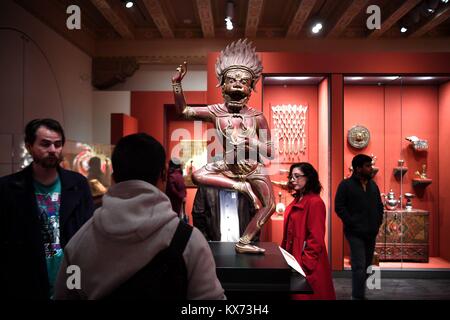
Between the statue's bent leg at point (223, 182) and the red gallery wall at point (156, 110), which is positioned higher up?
the red gallery wall at point (156, 110)

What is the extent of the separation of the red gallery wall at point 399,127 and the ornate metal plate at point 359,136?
0.06 metres

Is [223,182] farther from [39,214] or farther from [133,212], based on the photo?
[133,212]

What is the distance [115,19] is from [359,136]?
3803 millimetres

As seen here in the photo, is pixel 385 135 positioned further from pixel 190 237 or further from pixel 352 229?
pixel 190 237

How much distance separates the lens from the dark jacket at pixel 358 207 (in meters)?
3.73

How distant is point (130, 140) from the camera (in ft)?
3.85

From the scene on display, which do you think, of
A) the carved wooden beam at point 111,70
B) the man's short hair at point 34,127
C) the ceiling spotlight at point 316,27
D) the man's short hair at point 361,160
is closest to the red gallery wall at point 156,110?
the carved wooden beam at point 111,70

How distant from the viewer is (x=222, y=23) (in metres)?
5.27

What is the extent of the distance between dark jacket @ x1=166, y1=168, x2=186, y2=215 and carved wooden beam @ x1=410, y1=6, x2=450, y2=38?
374cm

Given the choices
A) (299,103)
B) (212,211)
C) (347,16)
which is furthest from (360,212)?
(347,16)

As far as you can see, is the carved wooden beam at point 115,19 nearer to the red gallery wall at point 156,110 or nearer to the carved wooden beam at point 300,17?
the red gallery wall at point 156,110

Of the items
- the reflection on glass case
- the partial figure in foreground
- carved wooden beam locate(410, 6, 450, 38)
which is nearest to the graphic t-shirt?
the partial figure in foreground

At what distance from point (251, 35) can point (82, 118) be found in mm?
2921
